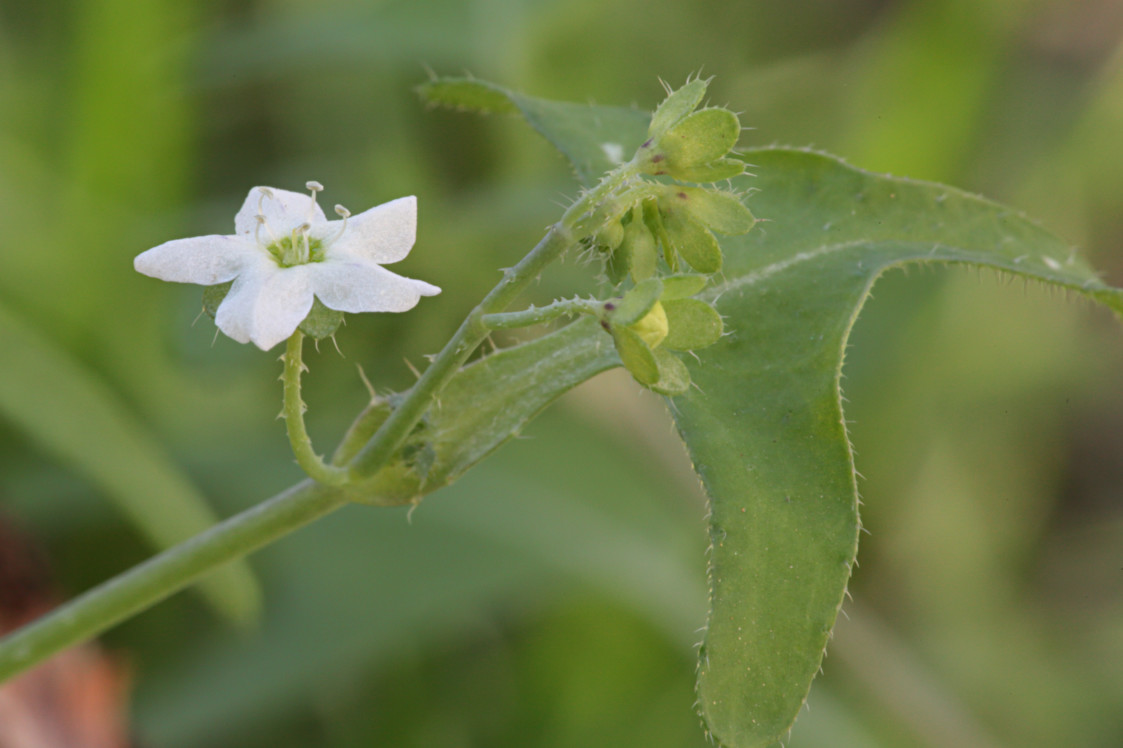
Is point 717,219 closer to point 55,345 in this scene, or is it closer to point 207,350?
point 207,350

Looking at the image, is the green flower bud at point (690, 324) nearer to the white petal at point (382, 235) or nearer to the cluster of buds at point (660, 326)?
the cluster of buds at point (660, 326)

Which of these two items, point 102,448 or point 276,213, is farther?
point 102,448

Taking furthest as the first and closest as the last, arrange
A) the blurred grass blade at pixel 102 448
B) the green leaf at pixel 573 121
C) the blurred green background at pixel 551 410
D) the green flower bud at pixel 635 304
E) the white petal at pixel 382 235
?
the blurred green background at pixel 551 410 → the blurred grass blade at pixel 102 448 → the green leaf at pixel 573 121 → the white petal at pixel 382 235 → the green flower bud at pixel 635 304

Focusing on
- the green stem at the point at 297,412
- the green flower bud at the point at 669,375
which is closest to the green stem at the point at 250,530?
the green stem at the point at 297,412

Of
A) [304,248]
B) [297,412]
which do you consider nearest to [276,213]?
[304,248]

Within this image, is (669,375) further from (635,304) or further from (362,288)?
(362,288)
